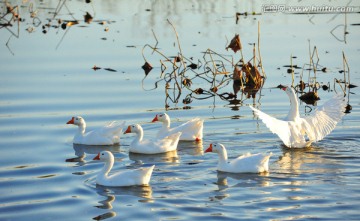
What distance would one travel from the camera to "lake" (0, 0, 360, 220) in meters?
11.3

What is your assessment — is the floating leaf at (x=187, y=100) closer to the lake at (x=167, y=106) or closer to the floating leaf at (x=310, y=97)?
the lake at (x=167, y=106)

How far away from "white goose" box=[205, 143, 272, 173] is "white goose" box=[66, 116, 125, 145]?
239cm

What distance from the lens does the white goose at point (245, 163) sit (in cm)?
1267

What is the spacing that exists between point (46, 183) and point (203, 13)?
14.9 meters

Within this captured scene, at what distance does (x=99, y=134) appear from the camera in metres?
14.8

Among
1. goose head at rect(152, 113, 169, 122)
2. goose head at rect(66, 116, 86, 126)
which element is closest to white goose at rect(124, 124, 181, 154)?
goose head at rect(152, 113, 169, 122)

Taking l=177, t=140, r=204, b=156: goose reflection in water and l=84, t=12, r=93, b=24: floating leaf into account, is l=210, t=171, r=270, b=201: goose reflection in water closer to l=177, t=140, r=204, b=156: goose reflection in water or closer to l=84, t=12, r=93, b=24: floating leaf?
l=177, t=140, r=204, b=156: goose reflection in water

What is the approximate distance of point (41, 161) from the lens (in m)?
13.4

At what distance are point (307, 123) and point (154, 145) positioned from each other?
2772 mm

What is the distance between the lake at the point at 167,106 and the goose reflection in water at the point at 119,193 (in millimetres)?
28

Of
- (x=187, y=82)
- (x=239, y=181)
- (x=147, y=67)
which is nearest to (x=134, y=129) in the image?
(x=239, y=181)

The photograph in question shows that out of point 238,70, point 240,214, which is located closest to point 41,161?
point 240,214

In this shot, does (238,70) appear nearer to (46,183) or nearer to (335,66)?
(335,66)

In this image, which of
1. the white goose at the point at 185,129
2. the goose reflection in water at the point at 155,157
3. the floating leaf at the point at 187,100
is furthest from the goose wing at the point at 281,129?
the floating leaf at the point at 187,100
